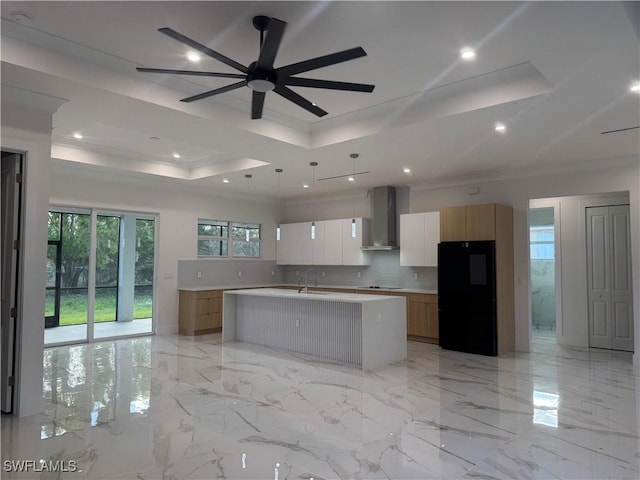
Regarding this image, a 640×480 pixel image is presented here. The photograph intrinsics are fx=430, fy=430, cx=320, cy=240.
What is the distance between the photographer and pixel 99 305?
25.8 feet

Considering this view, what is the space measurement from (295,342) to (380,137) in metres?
3.14

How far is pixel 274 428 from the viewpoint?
3.41 meters

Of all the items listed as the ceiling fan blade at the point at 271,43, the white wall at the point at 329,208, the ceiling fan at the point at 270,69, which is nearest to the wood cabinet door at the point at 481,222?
the white wall at the point at 329,208

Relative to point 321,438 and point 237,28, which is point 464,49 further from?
point 321,438

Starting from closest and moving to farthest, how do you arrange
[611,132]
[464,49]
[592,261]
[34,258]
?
[464,49] < [34,258] < [611,132] < [592,261]

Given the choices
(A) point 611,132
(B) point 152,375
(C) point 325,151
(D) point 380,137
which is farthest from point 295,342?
(A) point 611,132

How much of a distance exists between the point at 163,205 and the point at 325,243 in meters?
3.24

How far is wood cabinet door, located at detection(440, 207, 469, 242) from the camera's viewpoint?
660 cm

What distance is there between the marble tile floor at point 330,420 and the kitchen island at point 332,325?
27 cm

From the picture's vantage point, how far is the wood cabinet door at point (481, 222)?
6281 millimetres

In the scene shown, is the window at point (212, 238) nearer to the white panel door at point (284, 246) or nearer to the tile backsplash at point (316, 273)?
the tile backsplash at point (316, 273)

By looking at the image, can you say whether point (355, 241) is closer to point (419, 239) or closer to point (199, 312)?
point (419, 239)

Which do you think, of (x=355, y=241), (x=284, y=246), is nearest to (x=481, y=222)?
(x=355, y=241)

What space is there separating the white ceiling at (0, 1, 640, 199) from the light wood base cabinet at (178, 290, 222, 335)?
9.33 feet
